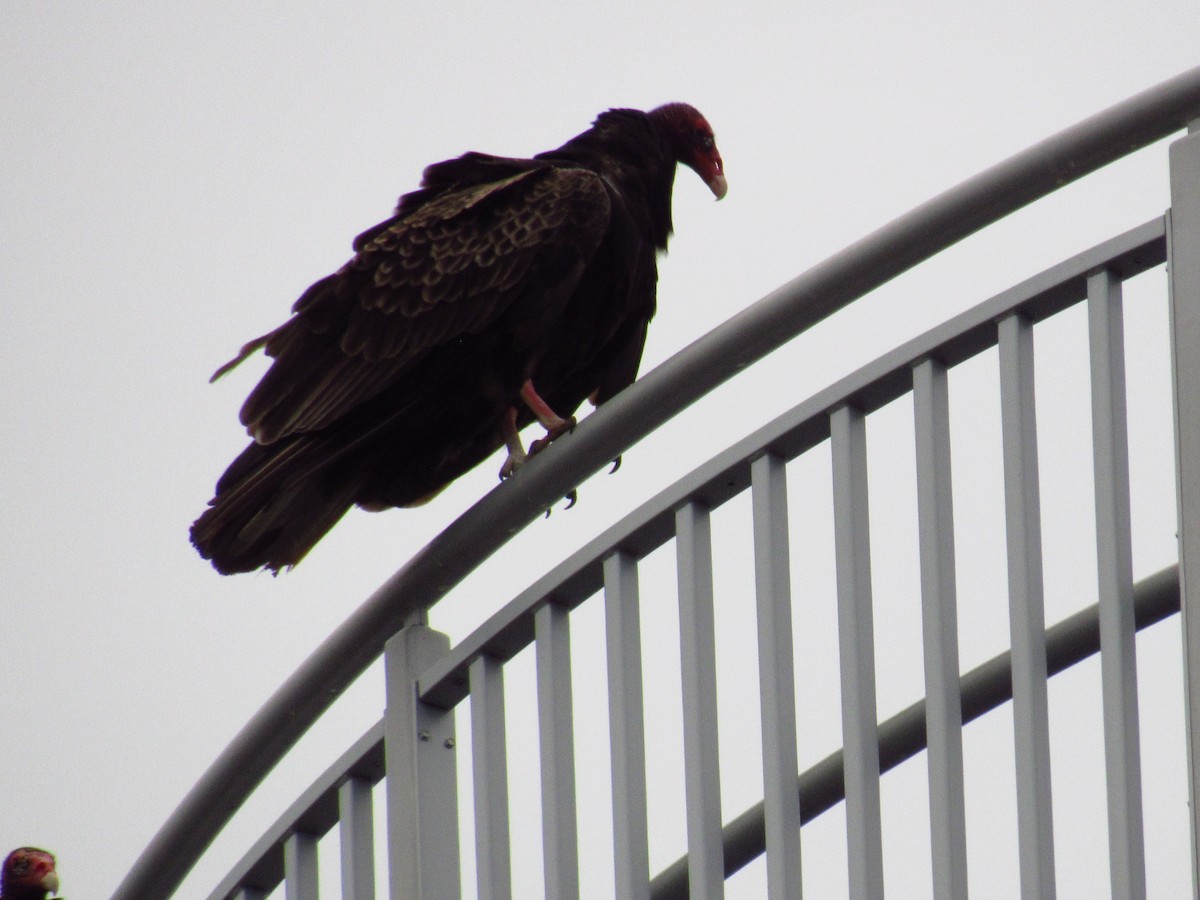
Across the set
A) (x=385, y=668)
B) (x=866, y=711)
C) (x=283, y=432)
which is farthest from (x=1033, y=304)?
(x=283, y=432)

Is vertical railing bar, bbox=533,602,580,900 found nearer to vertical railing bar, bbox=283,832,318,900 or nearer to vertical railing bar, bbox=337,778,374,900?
vertical railing bar, bbox=337,778,374,900

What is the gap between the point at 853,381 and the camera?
2650mm

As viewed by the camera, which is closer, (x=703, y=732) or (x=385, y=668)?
(x=703, y=732)

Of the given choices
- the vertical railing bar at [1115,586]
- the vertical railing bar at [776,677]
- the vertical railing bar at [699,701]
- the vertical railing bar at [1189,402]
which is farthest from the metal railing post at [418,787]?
the vertical railing bar at [1189,402]

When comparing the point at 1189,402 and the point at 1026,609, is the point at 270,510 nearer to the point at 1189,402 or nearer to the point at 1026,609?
the point at 1026,609

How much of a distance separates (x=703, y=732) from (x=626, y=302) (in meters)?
1.93

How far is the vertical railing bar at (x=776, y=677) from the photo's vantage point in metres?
2.56

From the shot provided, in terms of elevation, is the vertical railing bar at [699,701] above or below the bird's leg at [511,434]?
below

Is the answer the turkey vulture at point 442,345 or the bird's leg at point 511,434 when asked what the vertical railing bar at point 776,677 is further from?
the bird's leg at point 511,434

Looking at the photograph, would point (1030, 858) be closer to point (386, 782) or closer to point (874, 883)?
point (874, 883)

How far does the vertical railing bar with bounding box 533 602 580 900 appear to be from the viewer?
2789 mm

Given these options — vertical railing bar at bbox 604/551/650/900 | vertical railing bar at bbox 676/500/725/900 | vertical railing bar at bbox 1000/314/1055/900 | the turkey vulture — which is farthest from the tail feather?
vertical railing bar at bbox 1000/314/1055/900

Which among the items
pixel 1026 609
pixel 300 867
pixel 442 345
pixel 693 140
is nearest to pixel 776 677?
pixel 1026 609

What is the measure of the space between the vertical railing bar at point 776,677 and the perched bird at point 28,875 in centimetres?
310
